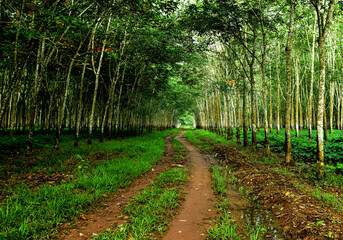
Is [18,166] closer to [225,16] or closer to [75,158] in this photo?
[75,158]

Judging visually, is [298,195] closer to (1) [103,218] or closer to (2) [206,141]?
(1) [103,218]

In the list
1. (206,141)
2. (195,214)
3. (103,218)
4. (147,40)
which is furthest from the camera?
(206,141)

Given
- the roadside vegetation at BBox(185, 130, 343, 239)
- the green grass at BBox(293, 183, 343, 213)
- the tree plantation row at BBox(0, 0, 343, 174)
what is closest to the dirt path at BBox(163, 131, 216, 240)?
the roadside vegetation at BBox(185, 130, 343, 239)

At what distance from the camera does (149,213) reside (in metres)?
4.48

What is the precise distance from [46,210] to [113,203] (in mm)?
1620

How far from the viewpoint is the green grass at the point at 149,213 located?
3.64 meters

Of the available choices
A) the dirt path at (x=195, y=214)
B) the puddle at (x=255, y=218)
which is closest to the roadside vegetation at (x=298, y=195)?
the puddle at (x=255, y=218)

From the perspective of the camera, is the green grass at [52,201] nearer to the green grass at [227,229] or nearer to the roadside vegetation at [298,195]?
the green grass at [227,229]

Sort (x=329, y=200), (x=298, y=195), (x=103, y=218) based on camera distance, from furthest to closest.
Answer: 1. (x=298, y=195)
2. (x=329, y=200)
3. (x=103, y=218)

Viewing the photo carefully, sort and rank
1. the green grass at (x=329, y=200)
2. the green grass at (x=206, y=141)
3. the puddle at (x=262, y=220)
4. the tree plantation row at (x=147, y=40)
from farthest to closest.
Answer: the green grass at (x=206, y=141), the tree plantation row at (x=147, y=40), the green grass at (x=329, y=200), the puddle at (x=262, y=220)

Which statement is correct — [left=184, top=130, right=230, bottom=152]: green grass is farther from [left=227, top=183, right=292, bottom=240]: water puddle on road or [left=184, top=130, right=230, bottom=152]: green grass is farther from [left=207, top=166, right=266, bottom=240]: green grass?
[left=207, top=166, right=266, bottom=240]: green grass

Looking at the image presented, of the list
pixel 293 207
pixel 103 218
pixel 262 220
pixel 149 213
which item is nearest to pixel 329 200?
pixel 293 207

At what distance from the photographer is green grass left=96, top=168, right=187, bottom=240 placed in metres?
3.64

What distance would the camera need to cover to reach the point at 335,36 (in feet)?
72.4
